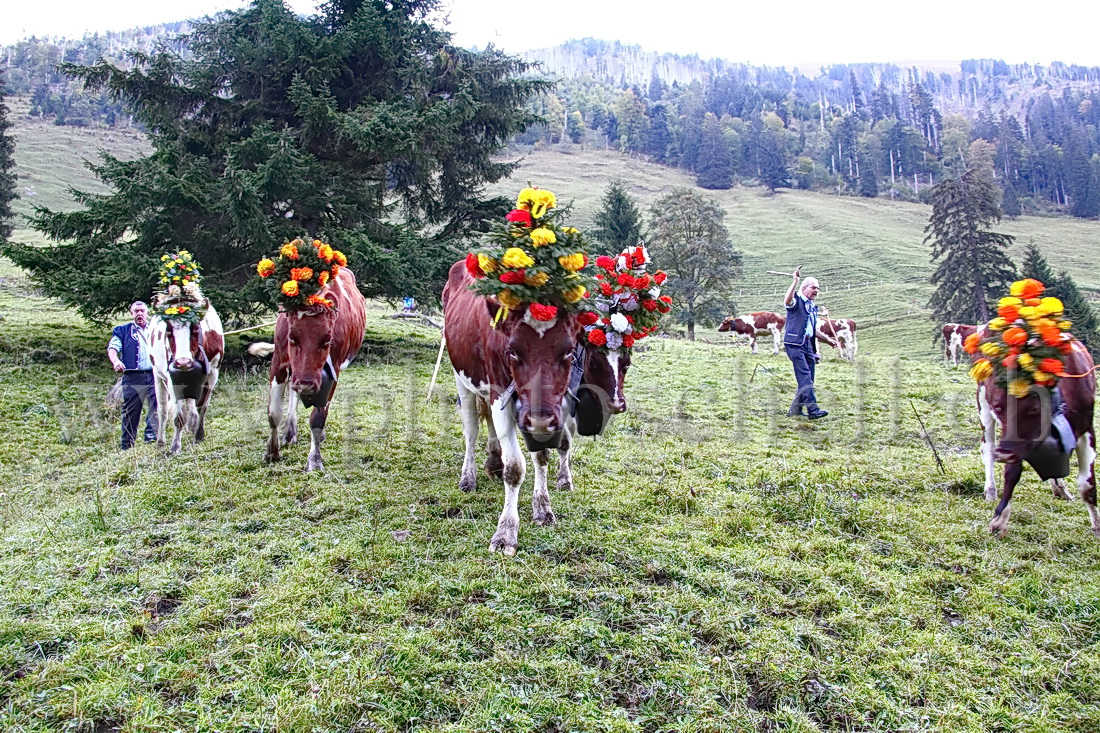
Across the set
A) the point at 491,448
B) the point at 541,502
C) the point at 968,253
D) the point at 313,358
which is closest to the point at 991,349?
the point at 541,502

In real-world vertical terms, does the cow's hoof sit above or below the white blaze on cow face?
below

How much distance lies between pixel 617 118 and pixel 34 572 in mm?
141014

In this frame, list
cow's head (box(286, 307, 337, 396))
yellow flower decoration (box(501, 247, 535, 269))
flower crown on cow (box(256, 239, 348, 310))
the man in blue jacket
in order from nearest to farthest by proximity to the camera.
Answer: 1. yellow flower decoration (box(501, 247, 535, 269))
2. cow's head (box(286, 307, 337, 396))
3. flower crown on cow (box(256, 239, 348, 310))
4. the man in blue jacket

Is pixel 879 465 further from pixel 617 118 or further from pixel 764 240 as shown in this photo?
pixel 617 118

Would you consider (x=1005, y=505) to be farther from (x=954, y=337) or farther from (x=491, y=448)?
(x=954, y=337)

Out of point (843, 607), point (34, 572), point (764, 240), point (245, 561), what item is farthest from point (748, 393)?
point (764, 240)

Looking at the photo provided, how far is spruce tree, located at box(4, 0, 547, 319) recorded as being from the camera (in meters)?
14.1

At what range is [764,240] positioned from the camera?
7162cm

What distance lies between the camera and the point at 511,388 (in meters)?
5.23

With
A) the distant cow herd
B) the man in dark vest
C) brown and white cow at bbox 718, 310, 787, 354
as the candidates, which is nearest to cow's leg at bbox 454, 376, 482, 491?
the distant cow herd

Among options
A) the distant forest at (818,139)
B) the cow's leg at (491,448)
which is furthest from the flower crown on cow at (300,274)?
the distant forest at (818,139)

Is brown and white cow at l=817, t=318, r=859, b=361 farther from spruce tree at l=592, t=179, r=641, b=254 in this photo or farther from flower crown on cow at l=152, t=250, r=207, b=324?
flower crown on cow at l=152, t=250, r=207, b=324

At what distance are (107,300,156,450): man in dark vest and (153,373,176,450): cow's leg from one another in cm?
29

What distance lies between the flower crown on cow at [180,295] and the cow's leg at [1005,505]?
928 cm
